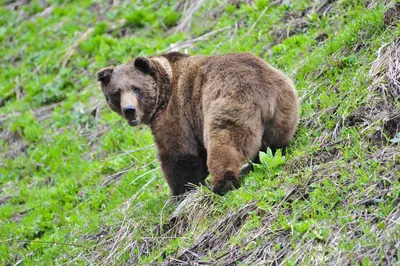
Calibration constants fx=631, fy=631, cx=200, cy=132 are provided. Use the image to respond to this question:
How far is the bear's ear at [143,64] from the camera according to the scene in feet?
25.8

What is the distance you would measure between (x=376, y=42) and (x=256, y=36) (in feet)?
11.6

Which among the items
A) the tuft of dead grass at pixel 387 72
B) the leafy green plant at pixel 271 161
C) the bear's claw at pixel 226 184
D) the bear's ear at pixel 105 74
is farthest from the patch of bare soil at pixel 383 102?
the bear's ear at pixel 105 74

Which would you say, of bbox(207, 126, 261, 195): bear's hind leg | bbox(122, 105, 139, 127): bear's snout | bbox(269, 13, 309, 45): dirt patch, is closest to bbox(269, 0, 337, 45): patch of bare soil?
bbox(269, 13, 309, 45): dirt patch

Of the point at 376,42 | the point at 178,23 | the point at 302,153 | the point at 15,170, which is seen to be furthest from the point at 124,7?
the point at 302,153

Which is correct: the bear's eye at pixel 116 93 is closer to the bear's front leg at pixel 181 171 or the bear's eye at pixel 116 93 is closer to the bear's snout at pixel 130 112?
the bear's snout at pixel 130 112

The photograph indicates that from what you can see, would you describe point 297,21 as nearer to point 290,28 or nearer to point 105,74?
point 290,28

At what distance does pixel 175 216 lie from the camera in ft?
23.2

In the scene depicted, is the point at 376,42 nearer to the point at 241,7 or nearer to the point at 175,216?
the point at 175,216

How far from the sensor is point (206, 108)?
6.98 metres

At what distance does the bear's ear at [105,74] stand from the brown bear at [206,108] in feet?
0.04

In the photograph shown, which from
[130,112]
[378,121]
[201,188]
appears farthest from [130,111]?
[378,121]

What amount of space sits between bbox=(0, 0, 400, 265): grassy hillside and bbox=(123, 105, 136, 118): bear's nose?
1.14 metres

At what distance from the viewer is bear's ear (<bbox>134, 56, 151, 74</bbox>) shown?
7.87 metres

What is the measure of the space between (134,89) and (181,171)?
1.27 meters
